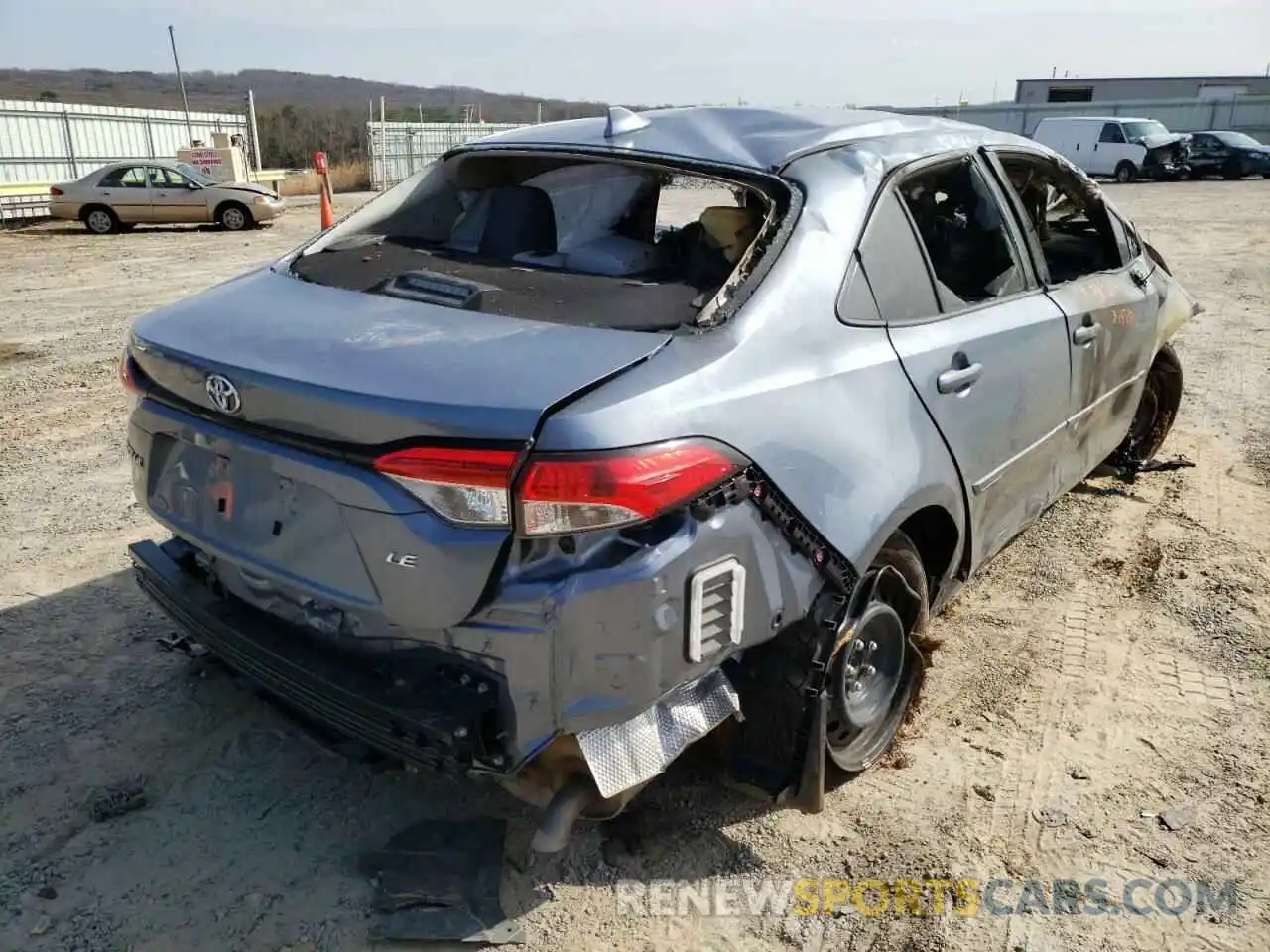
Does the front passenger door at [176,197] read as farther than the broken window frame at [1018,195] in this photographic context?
Yes

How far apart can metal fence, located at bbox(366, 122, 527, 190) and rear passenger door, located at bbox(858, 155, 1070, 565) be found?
2899 centimetres

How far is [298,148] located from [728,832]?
61.5 meters

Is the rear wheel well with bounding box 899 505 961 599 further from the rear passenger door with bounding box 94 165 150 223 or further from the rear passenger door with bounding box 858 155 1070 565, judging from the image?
the rear passenger door with bounding box 94 165 150 223

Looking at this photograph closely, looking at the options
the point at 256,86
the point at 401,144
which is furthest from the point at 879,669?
the point at 256,86

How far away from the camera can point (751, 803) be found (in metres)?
2.90

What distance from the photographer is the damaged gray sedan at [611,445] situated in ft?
6.79

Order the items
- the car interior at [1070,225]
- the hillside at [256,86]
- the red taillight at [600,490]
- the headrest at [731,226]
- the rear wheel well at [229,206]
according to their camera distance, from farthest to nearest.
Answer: the hillside at [256,86], the rear wheel well at [229,206], the car interior at [1070,225], the headrest at [731,226], the red taillight at [600,490]

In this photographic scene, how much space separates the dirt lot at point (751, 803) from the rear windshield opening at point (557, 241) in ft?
4.25

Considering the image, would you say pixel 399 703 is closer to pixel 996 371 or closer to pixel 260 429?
pixel 260 429

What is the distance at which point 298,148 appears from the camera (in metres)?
57.7

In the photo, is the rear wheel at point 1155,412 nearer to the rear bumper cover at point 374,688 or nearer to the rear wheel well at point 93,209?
the rear bumper cover at point 374,688

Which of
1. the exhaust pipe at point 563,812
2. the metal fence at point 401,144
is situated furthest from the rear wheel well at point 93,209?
the exhaust pipe at point 563,812

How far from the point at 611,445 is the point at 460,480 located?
1.04 ft

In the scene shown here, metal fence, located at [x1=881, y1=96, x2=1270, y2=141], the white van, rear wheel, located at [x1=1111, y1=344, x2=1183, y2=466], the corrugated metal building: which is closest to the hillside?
the corrugated metal building
